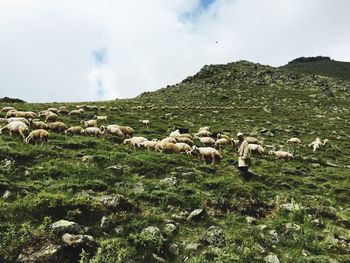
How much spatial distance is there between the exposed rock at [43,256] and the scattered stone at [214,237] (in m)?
3.95

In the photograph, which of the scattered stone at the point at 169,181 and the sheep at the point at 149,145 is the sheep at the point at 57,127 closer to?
the sheep at the point at 149,145

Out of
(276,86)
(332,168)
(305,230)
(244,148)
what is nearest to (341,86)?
(276,86)

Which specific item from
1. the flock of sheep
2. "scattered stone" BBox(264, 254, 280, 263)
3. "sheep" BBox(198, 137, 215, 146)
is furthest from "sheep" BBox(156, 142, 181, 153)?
"scattered stone" BBox(264, 254, 280, 263)

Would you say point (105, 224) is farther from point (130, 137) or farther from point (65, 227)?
point (130, 137)

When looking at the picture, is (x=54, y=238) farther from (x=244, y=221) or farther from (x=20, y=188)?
(x=244, y=221)

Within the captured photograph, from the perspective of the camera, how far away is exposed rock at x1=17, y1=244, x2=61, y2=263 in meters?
9.97

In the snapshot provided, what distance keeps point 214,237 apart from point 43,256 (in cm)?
463

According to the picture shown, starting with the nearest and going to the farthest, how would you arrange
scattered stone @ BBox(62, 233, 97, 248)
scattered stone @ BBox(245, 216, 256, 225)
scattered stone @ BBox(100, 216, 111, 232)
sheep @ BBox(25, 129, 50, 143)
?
scattered stone @ BBox(62, 233, 97, 248), scattered stone @ BBox(100, 216, 111, 232), scattered stone @ BBox(245, 216, 256, 225), sheep @ BBox(25, 129, 50, 143)

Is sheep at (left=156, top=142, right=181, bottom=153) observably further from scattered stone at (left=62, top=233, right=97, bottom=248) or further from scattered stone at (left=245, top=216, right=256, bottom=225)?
scattered stone at (left=62, top=233, right=97, bottom=248)

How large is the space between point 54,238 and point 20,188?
2.96 metres

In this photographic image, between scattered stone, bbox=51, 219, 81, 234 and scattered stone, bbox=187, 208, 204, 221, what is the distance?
3579mm

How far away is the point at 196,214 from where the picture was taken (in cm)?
1345

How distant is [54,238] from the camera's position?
1069 centimetres

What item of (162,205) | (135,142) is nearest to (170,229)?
(162,205)
